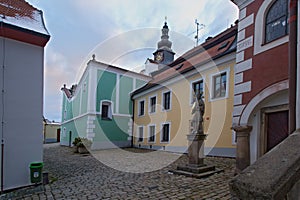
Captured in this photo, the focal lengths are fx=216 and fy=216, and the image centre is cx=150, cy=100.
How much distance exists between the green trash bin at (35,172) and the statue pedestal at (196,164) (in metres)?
3.96

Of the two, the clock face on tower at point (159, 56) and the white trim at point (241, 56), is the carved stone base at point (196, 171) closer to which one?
the white trim at point (241, 56)

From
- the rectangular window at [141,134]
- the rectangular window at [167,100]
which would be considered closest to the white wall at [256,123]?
the rectangular window at [167,100]

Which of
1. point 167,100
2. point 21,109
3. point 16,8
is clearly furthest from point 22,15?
point 167,100

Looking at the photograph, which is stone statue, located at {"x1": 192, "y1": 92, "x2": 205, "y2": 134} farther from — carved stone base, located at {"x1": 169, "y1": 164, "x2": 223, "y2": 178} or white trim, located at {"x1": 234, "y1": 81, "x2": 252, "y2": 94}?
white trim, located at {"x1": 234, "y1": 81, "x2": 252, "y2": 94}

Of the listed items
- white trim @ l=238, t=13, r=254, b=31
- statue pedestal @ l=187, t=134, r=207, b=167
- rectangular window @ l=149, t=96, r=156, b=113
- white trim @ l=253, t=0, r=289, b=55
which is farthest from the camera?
→ rectangular window @ l=149, t=96, r=156, b=113

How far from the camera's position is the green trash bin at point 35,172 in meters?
5.74

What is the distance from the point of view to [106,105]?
19391 mm

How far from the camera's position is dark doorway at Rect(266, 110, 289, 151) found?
5.73 metres

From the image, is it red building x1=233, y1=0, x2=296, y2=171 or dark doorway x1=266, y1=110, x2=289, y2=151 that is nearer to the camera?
red building x1=233, y1=0, x2=296, y2=171

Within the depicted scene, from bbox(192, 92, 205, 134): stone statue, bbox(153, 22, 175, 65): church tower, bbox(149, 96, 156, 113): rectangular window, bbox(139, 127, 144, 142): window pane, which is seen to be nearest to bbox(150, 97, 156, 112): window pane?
bbox(149, 96, 156, 113): rectangular window

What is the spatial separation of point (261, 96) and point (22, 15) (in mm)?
7283

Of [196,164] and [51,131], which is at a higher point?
[196,164]

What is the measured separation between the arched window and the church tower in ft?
69.8

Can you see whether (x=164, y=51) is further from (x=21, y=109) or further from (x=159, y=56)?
(x=21, y=109)
